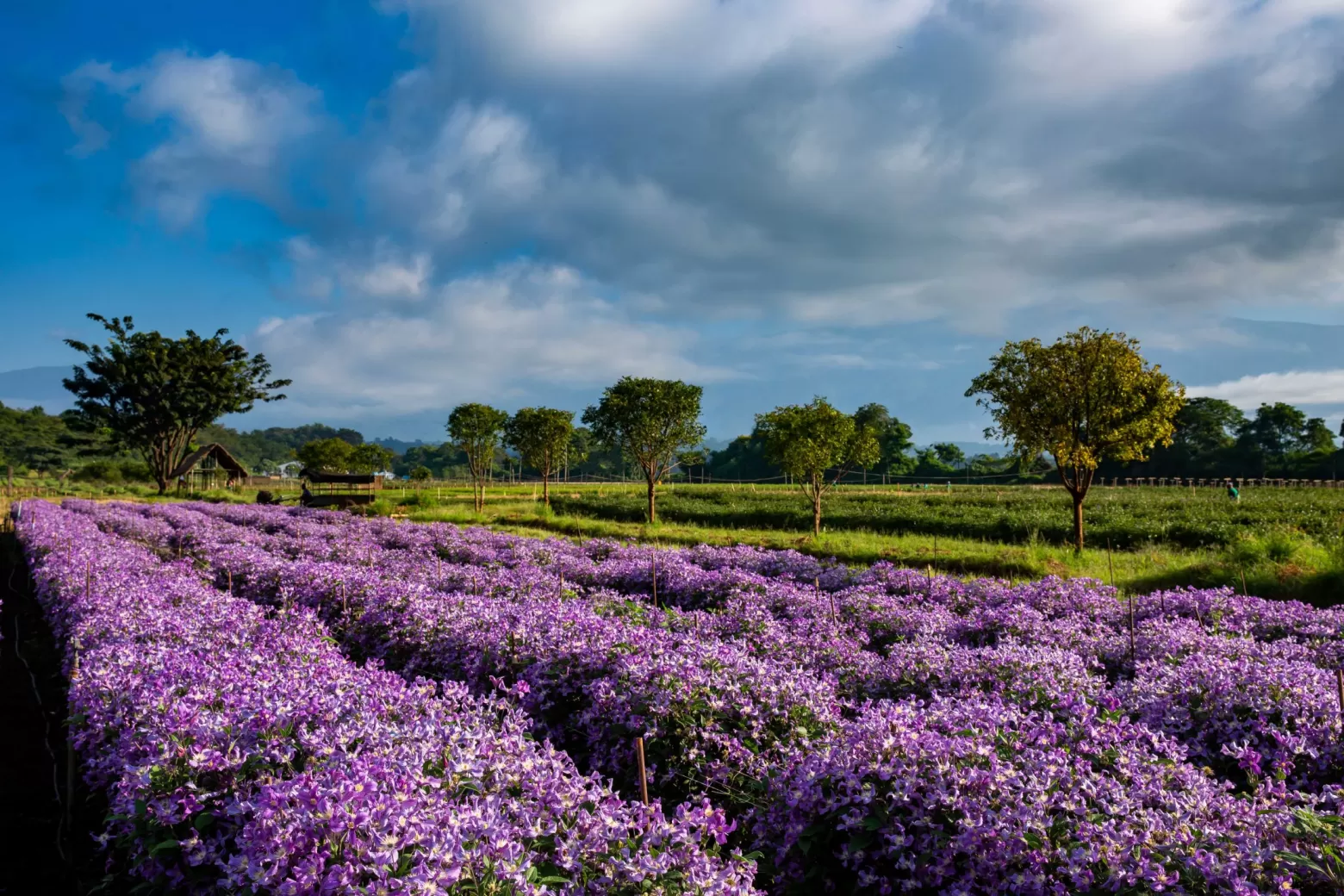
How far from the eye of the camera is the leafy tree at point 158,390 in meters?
55.3

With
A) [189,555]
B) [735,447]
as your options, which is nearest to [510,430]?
[189,555]

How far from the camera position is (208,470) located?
216 feet

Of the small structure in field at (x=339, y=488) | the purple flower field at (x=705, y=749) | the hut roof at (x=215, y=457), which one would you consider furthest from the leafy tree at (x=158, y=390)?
the purple flower field at (x=705, y=749)

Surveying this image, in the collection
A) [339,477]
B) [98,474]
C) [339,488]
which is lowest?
[339,488]

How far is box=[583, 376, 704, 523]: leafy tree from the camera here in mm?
34188

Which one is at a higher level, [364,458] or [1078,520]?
[364,458]

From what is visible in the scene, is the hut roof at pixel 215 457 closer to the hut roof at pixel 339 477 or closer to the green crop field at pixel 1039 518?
the hut roof at pixel 339 477

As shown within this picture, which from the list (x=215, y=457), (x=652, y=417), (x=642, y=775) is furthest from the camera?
(x=215, y=457)

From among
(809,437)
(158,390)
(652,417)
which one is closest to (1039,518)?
(809,437)

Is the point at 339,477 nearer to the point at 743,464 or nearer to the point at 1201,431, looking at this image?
the point at 1201,431

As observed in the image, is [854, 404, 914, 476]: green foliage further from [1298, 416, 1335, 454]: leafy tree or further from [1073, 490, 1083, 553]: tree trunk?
[1073, 490, 1083, 553]: tree trunk

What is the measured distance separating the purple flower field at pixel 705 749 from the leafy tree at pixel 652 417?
25.0m

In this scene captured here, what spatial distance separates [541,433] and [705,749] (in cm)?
4451

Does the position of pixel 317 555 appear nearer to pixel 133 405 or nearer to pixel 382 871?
pixel 382 871
